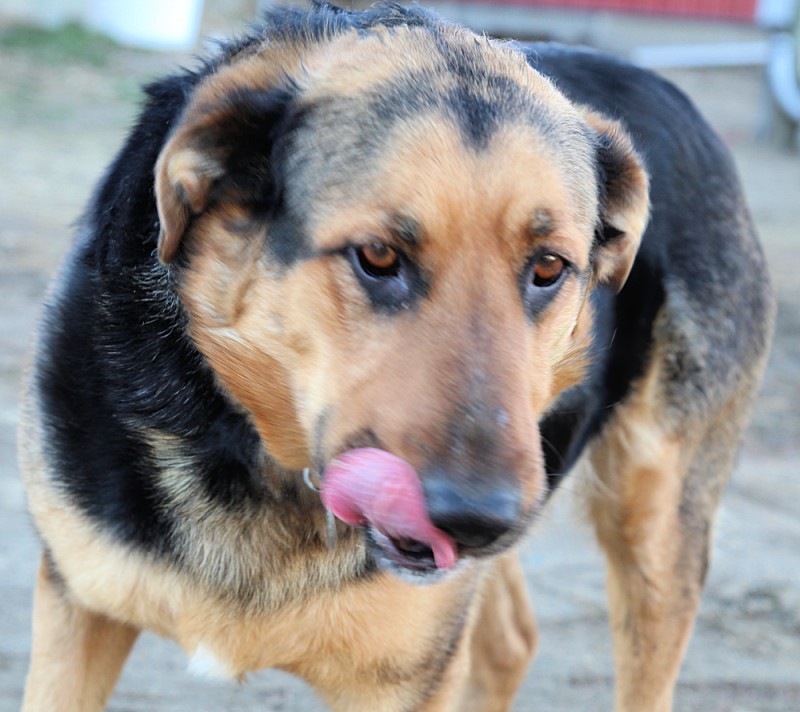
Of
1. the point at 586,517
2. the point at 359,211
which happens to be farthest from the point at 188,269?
the point at 586,517

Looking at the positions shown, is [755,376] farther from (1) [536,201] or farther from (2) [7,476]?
(2) [7,476]

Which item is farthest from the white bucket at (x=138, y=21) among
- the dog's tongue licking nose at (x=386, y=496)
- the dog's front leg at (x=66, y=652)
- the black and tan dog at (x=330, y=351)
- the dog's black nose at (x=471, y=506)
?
the dog's black nose at (x=471, y=506)

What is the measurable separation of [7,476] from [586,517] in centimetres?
249

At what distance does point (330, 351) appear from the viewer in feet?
7.53

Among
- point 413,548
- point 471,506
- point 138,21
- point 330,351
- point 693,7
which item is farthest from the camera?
point 693,7

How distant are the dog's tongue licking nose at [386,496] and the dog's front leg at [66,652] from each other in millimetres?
1030

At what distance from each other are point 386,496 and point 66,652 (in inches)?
49.5

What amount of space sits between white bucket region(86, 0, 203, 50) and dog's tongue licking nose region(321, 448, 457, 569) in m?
13.9

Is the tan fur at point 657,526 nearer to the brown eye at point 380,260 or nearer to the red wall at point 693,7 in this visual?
the brown eye at point 380,260

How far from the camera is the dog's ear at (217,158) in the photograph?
2371 mm

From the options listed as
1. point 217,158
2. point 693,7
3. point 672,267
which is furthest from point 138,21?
point 217,158

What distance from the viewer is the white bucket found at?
15109mm

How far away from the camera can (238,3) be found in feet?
63.5

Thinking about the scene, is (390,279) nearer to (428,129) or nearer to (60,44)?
(428,129)
